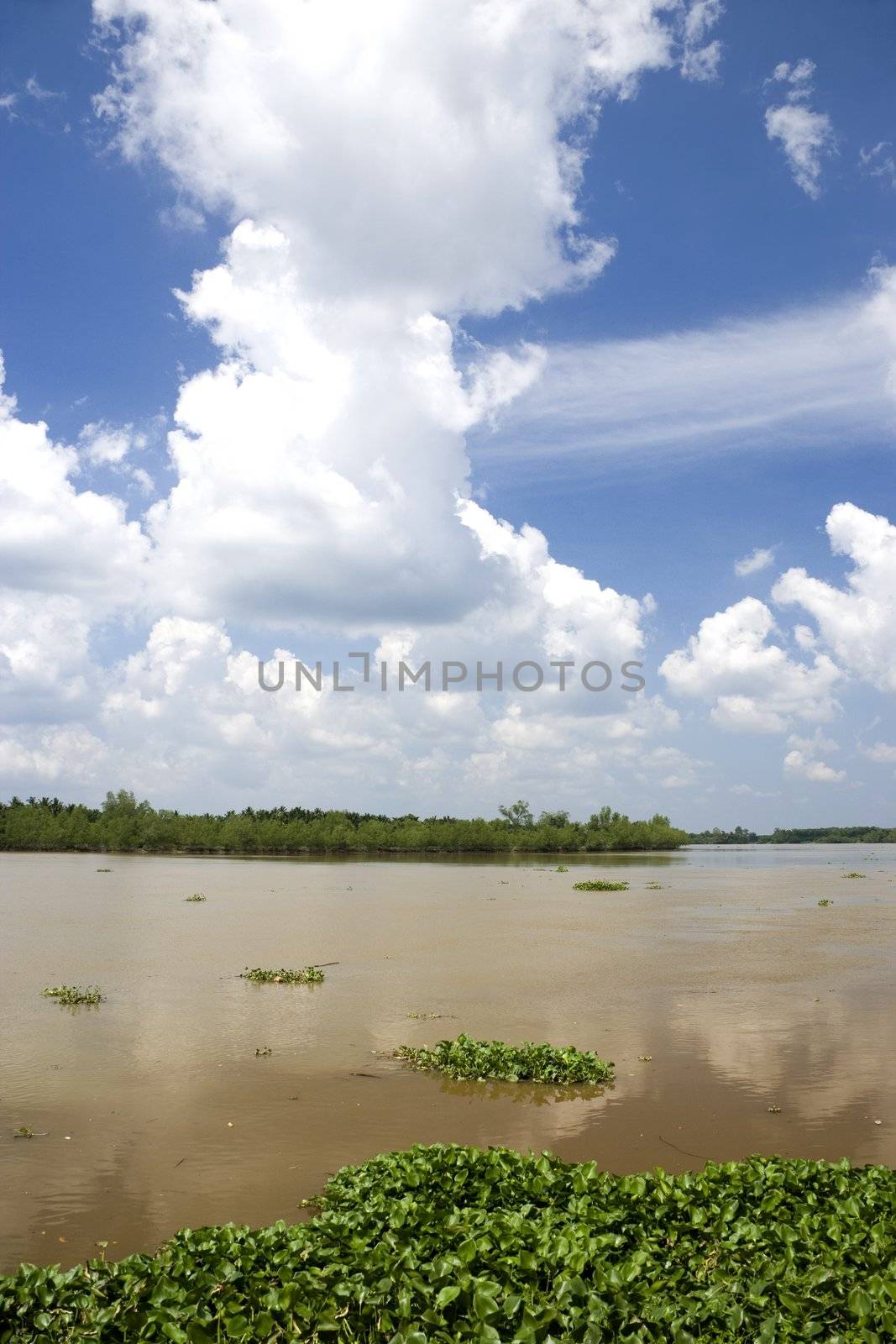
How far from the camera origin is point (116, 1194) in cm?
812

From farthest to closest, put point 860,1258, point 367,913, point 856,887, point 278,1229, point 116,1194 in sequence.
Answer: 1. point 856,887
2. point 367,913
3. point 116,1194
4. point 278,1229
5. point 860,1258

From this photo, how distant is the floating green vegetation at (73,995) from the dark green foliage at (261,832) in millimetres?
103374

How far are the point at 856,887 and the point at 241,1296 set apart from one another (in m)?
53.6

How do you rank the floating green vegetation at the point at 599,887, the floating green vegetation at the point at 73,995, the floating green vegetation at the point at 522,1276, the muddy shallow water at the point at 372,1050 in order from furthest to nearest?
the floating green vegetation at the point at 599,887 < the floating green vegetation at the point at 73,995 < the muddy shallow water at the point at 372,1050 < the floating green vegetation at the point at 522,1276

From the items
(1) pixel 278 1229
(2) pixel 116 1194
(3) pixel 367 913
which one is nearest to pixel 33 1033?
(2) pixel 116 1194

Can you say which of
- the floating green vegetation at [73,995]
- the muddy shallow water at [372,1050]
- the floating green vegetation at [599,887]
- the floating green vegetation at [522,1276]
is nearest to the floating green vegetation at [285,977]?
the muddy shallow water at [372,1050]

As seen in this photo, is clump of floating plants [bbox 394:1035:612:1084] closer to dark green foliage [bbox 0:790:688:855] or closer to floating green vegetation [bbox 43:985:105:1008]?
floating green vegetation [bbox 43:985:105:1008]

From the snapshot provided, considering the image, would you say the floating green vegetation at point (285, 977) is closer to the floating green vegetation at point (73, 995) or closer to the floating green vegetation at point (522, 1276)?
the floating green vegetation at point (73, 995)

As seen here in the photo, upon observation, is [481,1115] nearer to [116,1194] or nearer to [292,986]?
[116,1194]

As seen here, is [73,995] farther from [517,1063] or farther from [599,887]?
[599,887]

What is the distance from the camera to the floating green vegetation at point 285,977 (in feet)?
63.3

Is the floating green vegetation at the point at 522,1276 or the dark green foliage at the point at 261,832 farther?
the dark green foliage at the point at 261,832

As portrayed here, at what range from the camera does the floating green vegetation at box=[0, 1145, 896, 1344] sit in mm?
4660

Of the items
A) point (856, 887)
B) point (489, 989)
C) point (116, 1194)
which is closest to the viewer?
point (116, 1194)
